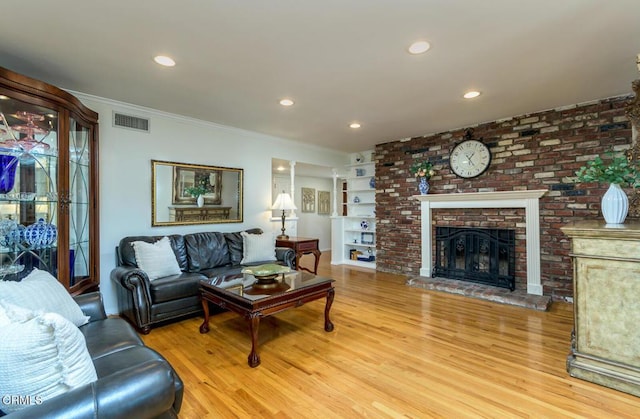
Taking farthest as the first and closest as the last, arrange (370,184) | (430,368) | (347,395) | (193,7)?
(370,184), (430,368), (347,395), (193,7)

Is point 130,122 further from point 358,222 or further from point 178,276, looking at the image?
point 358,222

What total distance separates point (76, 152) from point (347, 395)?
3170 mm

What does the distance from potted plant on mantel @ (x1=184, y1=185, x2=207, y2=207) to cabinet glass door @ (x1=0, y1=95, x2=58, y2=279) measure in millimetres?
1588

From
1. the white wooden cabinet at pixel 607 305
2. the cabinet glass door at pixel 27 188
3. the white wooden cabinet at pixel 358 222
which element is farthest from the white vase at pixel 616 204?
the cabinet glass door at pixel 27 188

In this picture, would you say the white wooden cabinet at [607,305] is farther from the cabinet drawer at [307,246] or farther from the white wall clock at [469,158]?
the cabinet drawer at [307,246]

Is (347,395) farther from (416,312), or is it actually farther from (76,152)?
(76,152)

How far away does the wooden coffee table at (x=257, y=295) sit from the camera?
235 centimetres

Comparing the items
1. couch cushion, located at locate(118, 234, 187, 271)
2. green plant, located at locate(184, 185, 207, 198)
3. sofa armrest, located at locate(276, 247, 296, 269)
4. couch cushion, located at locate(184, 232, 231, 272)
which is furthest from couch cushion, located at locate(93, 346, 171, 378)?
green plant, located at locate(184, 185, 207, 198)

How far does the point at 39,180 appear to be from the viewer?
2531mm

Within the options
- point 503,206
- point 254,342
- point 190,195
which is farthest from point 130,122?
point 503,206

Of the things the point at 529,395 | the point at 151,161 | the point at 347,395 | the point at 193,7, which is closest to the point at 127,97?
the point at 151,161

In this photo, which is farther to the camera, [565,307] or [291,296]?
[565,307]

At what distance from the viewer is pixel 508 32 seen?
2072 mm

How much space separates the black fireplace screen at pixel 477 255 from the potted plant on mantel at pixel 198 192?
11.9 ft
